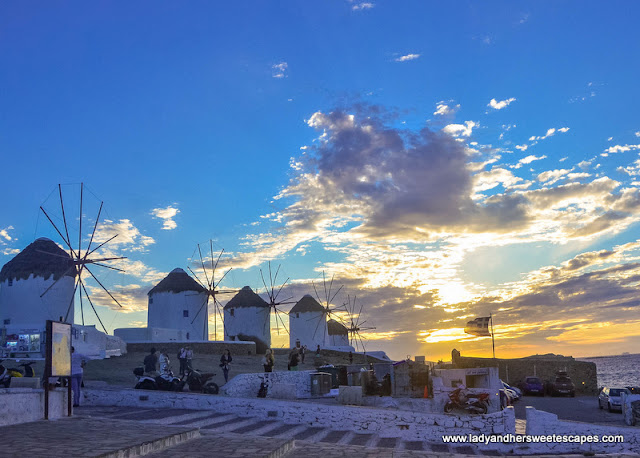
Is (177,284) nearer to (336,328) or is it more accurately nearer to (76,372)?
(336,328)

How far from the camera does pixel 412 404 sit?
18297mm

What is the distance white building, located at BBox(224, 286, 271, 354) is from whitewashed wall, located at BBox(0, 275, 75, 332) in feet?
67.6

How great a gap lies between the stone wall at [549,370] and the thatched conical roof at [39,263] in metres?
27.1

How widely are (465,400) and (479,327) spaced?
635 inches

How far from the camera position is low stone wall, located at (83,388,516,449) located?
46.0 feet

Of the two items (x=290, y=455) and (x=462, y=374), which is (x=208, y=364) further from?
(x=290, y=455)

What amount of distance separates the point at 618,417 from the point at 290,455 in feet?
57.0

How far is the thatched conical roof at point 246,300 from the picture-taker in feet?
188

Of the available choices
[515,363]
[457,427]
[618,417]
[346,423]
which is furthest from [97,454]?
[515,363]

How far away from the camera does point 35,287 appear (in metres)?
37.5

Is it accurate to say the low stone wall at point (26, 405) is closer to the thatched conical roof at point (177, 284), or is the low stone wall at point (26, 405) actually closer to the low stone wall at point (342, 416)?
the low stone wall at point (342, 416)

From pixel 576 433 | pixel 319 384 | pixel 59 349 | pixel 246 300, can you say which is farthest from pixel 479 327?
pixel 246 300

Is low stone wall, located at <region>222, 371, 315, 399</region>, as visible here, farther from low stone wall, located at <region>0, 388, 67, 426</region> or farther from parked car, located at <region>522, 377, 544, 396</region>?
parked car, located at <region>522, 377, 544, 396</region>

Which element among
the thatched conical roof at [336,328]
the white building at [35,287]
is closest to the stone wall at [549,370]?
the thatched conical roof at [336,328]
